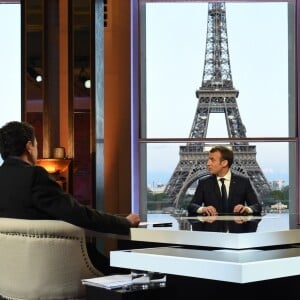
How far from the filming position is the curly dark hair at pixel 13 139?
2.21 m

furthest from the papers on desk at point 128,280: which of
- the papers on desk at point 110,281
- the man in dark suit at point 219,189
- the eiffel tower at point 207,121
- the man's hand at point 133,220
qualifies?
the eiffel tower at point 207,121

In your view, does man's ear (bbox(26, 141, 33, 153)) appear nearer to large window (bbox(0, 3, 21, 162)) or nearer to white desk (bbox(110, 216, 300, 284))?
white desk (bbox(110, 216, 300, 284))

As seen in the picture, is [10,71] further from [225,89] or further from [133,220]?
[133,220]

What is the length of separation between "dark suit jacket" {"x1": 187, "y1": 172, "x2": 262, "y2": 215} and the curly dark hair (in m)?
1.87

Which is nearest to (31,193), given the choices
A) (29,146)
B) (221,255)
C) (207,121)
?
(29,146)

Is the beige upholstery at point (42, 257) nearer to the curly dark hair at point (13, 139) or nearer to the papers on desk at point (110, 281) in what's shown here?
the papers on desk at point (110, 281)

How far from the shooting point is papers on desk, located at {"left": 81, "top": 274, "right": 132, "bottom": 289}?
194 cm

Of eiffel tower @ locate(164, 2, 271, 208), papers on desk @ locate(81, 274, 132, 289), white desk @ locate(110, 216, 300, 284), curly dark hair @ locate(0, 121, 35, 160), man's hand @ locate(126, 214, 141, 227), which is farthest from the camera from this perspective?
eiffel tower @ locate(164, 2, 271, 208)

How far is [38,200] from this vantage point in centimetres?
207

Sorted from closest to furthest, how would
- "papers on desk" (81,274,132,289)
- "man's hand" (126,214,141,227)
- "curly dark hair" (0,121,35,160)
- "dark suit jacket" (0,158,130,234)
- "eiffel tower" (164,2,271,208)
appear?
1. "papers on desk" (81,274,132,289)
2. "dark suit jacket" (0,158,130,234)
3. "curly dark hair" (0,121,35,160)
4. "man's hand" (126,214,141,227)
5. "eiffel tower" (164,2,271,208)

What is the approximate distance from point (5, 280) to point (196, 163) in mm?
6293

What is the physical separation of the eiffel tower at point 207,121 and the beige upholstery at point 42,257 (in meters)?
6.06

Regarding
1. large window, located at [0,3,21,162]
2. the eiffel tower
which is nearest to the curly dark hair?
the eiffel tower

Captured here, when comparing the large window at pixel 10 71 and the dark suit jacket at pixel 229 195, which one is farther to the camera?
the large window at pixel 10 71
